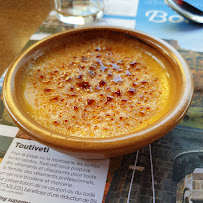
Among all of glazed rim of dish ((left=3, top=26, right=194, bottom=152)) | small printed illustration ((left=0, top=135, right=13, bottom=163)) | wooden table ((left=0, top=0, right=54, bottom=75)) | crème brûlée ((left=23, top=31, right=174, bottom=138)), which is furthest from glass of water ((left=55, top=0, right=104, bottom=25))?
small printed illustration ((left=0, top=135, right=13, bottom=163))

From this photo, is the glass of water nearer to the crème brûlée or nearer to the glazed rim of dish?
the crème brûlée

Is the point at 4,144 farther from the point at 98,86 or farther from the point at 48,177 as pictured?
the point at 98,86

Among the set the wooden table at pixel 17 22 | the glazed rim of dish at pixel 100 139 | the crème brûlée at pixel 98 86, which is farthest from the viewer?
the wooden table at pixel 17 22

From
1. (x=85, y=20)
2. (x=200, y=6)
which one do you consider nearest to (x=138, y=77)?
(x=85, y=20)

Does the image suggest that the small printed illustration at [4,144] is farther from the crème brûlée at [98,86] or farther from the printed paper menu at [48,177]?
the crème brûlée at [98,86]

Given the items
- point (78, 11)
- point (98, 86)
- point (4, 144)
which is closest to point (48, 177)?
point (4, 144)

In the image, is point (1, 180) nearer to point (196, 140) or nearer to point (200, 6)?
point (196, 140)

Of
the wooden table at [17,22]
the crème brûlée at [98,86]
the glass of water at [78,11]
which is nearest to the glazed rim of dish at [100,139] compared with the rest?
the crème brûlée at [98,86]
